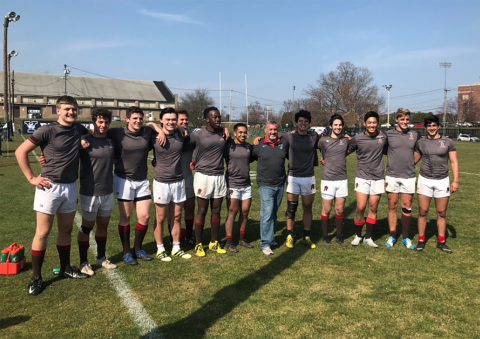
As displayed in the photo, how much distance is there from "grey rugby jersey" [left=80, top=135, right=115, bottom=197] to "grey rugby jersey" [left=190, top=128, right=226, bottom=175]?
1319 mm

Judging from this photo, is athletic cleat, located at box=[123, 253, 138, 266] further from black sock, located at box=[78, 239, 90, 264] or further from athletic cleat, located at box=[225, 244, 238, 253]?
athletic cleat, located at box=[225, 244, 238, 253]

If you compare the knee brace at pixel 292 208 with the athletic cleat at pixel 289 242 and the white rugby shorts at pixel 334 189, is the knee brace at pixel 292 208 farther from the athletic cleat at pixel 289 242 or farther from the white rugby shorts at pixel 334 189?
the white rugby shorts at pixel 334 189

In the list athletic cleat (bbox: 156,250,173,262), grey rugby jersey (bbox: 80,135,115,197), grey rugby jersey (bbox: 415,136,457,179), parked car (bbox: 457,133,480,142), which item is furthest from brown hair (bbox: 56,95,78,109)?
parked car (bbox: 457,133,480,142)

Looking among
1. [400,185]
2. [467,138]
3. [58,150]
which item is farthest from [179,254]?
[467,138]

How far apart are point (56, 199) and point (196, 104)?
210ft

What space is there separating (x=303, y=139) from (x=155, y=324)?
11.6 ft

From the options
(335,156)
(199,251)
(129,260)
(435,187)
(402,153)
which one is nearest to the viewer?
(129,260)

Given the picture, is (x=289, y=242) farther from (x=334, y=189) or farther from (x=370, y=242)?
(x=370, y=242)

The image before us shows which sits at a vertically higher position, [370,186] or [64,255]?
[370,186]

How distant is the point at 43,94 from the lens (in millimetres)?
71938

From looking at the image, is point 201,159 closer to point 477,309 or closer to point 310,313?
point 310,313

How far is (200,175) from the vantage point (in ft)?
18.0

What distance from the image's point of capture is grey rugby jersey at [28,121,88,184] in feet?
13.7

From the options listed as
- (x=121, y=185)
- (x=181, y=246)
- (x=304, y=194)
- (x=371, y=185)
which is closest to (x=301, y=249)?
(x=304, y=194)
